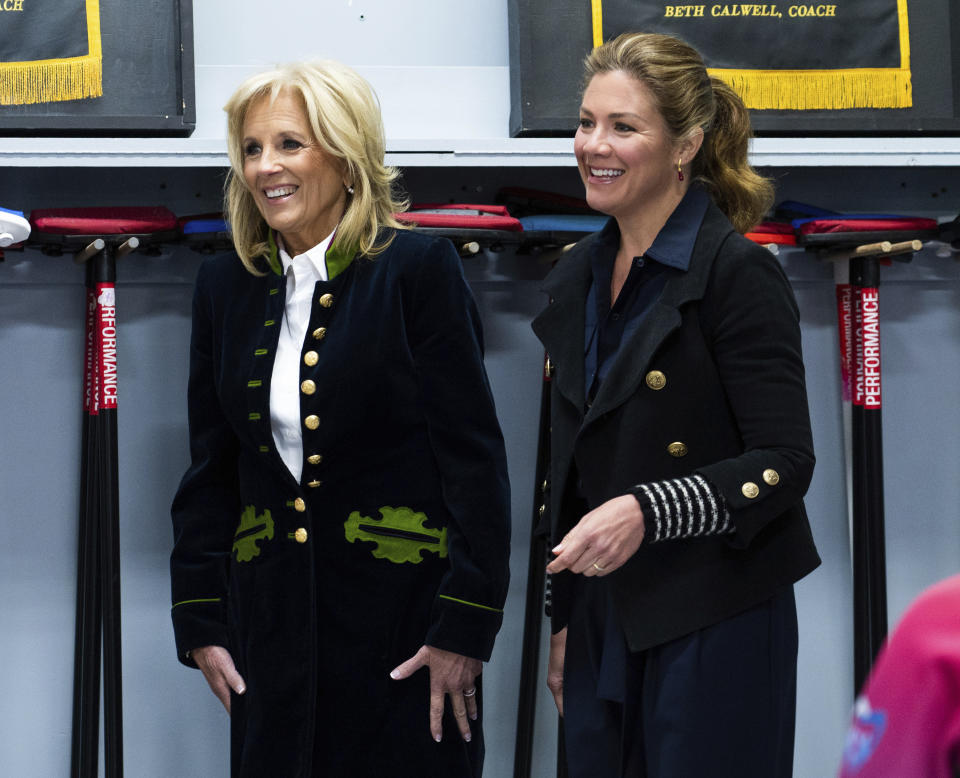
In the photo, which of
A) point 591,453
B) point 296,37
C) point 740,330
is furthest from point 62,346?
point 740,330

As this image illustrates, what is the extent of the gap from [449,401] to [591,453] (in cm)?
26

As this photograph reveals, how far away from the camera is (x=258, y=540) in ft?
5.90

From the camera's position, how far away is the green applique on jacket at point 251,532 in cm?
179

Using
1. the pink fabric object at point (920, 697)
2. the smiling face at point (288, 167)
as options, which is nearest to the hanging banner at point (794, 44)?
the smiling face at point (288, 167)

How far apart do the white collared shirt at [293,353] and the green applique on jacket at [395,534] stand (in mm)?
120

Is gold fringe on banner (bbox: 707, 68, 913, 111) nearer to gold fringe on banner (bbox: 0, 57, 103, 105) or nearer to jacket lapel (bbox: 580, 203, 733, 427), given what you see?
jacket lapel (bbox: 580, 203, 733, 427)

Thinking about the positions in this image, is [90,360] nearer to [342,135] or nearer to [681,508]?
[342,135]

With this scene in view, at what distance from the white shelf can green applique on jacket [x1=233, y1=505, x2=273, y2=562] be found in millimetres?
761

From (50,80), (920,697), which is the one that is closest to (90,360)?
(50,80)

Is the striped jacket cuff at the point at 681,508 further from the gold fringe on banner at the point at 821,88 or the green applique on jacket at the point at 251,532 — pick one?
the gold fringe on banner at the point at 821,88

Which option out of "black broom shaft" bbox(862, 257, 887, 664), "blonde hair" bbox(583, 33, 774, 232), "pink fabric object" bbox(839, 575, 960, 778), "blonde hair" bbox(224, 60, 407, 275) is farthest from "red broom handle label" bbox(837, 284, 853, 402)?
"pink fabric object" bbox(839, 575, 960, 778)

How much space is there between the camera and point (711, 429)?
1.53 m

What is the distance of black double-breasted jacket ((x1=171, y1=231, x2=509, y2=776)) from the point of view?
173cm

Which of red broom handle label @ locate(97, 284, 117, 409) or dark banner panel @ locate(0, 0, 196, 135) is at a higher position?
dark banner panel @ locate(0, 0, 196, 135)
